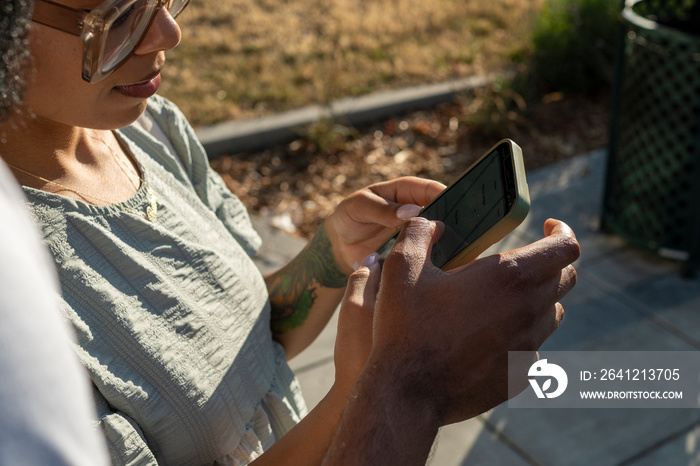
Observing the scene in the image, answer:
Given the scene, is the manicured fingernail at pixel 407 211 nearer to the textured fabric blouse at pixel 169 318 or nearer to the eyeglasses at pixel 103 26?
the textured fabric blouse at pixel 169 318

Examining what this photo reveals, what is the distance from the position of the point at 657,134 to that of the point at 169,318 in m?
3.26

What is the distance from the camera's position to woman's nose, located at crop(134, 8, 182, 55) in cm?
121

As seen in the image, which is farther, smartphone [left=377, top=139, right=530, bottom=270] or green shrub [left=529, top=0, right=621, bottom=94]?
green shrub [left=529, top=0, right=621, bottom=94]

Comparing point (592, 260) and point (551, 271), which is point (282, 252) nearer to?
point (592, 260)

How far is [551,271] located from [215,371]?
0.69m

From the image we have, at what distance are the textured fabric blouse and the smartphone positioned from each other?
1.20 ft

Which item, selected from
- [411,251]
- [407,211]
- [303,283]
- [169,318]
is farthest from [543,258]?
[303,283]

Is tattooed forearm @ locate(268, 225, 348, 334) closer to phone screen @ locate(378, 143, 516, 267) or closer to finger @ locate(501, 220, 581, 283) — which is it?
phone screen @ locate(378, 143, 516, 267)

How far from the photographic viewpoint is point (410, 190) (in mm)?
1555

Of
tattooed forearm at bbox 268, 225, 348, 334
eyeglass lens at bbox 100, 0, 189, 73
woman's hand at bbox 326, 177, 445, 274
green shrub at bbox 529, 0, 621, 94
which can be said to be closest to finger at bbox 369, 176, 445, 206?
woman's hand at bbox 326, 177, 445, 274

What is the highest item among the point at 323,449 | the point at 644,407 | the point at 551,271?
the point at 551,271

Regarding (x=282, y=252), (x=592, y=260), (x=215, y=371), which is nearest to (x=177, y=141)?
(x=215, y=371)

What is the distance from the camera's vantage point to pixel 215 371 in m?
1.33

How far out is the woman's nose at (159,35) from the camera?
3.96ft
